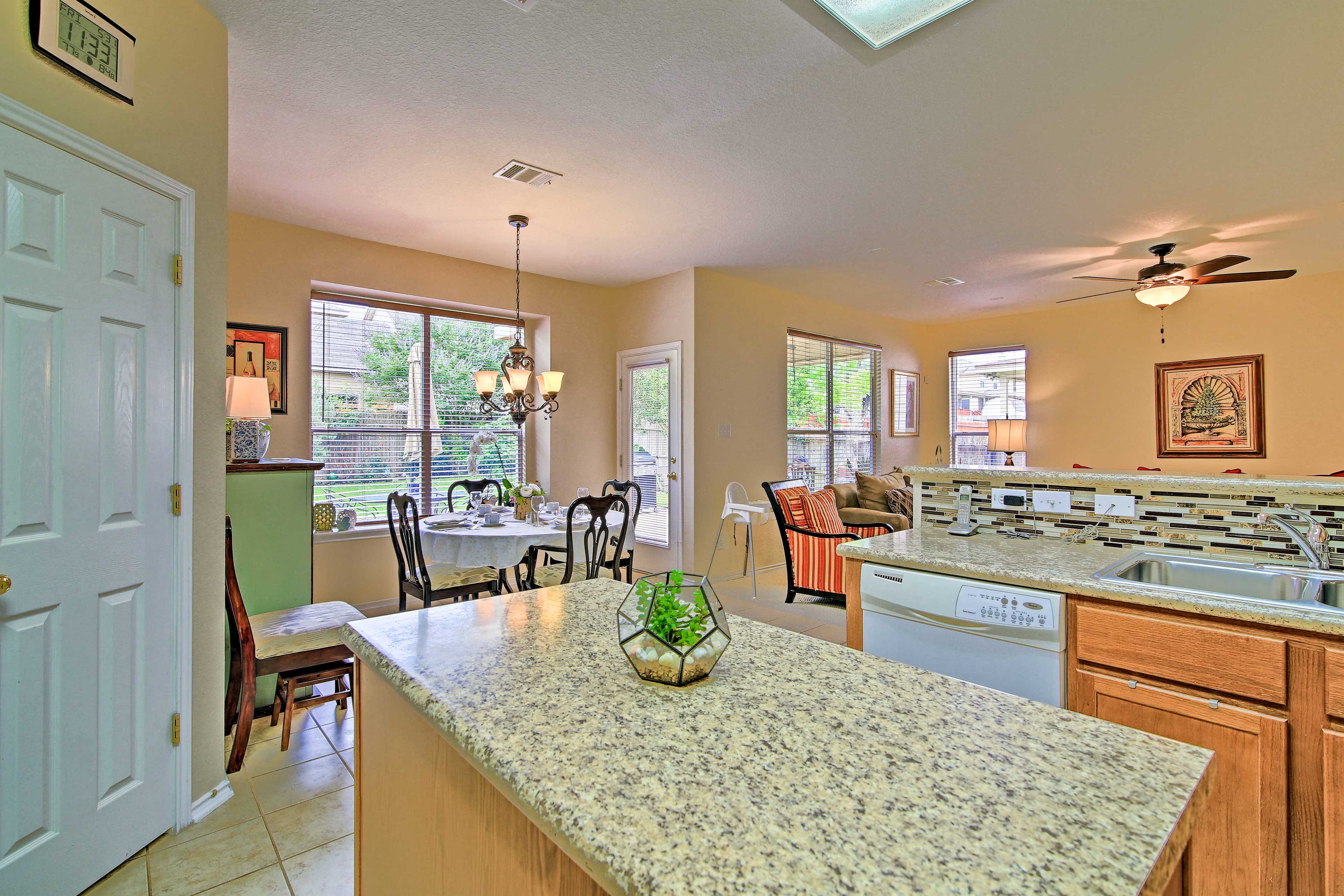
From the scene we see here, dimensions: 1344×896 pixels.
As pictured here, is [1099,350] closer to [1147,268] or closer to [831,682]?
[1147,268]

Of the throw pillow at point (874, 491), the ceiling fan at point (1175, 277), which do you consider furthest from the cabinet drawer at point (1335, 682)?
the throw pillow at point (874, 491)

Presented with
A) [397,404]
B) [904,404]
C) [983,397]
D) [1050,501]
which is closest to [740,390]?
[397,404]

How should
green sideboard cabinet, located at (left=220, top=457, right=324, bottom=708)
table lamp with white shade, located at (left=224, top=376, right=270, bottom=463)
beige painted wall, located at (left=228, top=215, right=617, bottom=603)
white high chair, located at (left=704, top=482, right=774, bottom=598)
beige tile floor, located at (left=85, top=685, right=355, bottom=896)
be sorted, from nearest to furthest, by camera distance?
beige tile floor, located at (left=85, top=685, right=355, bottom=896), green sideboard cabinet, located at (left=220, top=457, right=324, bottom=708), table lamp with white shade, located at (left=224, top=376, right=270, bottom=463), beige painted wall, located at (left=228, top=215, right=617, bottom=603), white high chair, located at (left=704, top=482, right=774, bottom=598)

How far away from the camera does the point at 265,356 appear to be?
3.99 meters

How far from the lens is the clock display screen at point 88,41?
1659 millimetres

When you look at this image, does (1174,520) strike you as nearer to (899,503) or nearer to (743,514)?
(743,514)

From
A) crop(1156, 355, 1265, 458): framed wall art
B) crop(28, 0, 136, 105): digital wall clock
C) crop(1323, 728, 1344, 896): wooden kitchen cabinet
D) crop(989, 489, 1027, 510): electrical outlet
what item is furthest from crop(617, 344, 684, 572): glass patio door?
crop(1156, 355, 1265, 458): framed wall art

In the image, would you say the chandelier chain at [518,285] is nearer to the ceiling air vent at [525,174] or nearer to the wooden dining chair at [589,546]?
the ceiling air vent at [525,174]

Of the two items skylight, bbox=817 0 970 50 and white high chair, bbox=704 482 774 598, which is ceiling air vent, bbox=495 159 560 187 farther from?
white high chair, bbox=704 482 774 598

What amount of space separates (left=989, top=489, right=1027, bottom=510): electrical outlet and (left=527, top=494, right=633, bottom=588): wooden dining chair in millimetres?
1900

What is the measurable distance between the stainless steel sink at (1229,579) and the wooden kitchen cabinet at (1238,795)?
27 centimetres

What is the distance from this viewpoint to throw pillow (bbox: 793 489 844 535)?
464cm

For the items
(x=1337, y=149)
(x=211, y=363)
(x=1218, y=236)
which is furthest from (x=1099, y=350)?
(x=211, y=363)

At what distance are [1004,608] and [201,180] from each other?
9.35 feet
